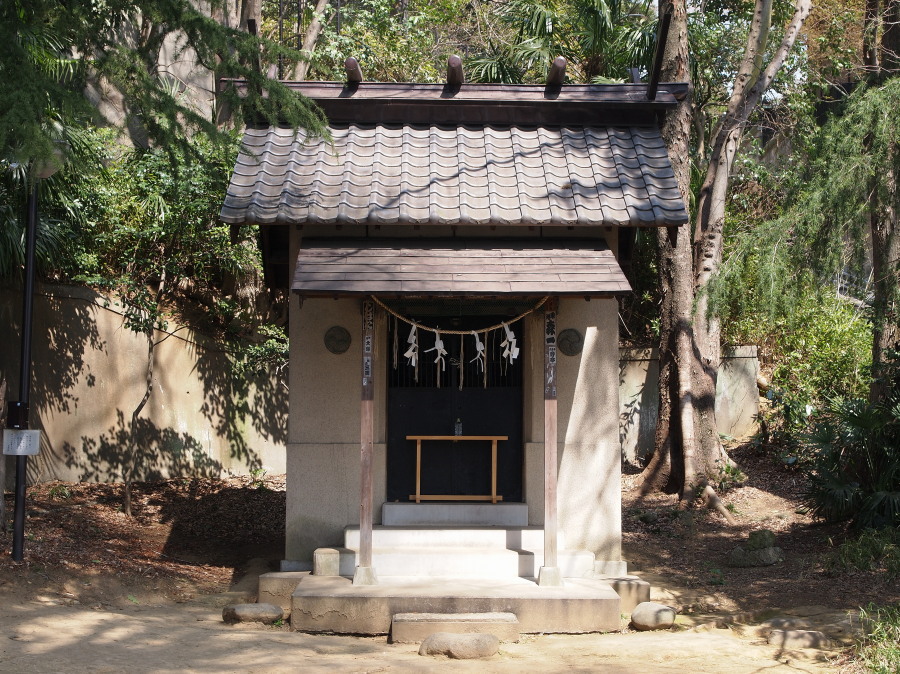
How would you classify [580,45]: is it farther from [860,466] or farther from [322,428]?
[322,428]

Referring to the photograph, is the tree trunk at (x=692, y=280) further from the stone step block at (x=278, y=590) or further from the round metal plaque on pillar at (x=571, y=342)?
the stone step block at (x=278, y=590)

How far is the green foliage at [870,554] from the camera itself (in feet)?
30.1

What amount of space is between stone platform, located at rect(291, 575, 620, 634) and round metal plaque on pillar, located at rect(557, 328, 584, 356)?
2.57 meters

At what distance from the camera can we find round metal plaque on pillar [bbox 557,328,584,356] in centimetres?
938

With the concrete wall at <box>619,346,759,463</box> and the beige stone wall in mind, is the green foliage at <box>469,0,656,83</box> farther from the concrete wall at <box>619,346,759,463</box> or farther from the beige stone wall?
the beige stone wall

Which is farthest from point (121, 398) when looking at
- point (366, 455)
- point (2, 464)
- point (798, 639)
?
point (798, 639)

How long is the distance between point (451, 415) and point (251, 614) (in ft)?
9.65

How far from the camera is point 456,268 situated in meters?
8.38

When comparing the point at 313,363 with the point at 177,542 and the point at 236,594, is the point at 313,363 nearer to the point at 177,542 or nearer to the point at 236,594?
the point at 236,594

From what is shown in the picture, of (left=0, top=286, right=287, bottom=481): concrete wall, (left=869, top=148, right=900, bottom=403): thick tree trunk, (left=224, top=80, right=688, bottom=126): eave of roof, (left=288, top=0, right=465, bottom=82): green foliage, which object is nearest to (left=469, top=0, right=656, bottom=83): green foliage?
(left=288, top=0, right=465, bottom=82): green foliage

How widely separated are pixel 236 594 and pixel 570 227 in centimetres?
531

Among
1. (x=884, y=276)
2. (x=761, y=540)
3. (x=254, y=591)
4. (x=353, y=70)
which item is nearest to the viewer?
(x=254, y=591)

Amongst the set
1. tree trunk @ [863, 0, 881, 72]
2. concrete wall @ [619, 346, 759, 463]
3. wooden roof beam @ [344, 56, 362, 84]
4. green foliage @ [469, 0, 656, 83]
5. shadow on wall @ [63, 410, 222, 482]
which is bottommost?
shadow on wall @ [63, 410, 222, 482]

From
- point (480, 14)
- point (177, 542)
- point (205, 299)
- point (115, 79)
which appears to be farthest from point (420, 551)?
point (480, 14)
